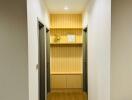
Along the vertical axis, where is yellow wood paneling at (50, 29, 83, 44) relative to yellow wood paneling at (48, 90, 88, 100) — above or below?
above

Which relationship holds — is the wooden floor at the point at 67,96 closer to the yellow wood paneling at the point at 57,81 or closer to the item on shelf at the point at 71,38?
the yellow wood paneling at the point at 57,81

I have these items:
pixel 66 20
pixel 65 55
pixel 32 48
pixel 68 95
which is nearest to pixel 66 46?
pixel 65 55

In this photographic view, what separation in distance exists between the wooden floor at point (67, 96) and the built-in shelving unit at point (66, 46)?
55 cm

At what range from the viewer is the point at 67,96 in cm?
555

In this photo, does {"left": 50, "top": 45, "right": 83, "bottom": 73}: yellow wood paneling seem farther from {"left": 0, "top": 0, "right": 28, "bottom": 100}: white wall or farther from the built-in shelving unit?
{"left": 0, "top": 0, "right": 28, "bottom": 100}: white wall

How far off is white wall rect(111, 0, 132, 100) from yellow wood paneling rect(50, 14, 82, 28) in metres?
4.10

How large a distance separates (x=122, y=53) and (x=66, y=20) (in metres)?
4.30

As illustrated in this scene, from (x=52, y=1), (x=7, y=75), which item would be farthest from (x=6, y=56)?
(x=52, y=1)

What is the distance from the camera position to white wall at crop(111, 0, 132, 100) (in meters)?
2.36

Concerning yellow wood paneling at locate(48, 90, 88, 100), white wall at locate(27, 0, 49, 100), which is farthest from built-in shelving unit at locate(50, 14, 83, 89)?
white wall at locate(27, 0, 49, 100)

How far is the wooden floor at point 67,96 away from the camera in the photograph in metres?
5.37

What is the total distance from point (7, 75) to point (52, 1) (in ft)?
8.91

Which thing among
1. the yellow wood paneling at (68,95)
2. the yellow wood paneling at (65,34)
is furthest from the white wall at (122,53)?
the yellow wood paneling at (65,34)

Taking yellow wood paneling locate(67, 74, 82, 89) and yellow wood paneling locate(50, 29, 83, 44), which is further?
yellow wood paneling locate(50, 29, 83, 44)
